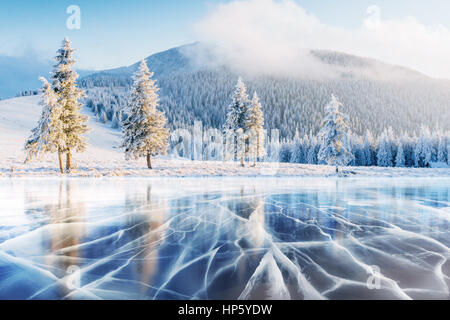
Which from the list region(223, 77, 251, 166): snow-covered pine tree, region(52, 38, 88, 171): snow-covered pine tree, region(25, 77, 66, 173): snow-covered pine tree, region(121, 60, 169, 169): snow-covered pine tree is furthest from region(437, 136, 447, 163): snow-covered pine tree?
region(25, 77, 66, 173): snow-covered pine tree

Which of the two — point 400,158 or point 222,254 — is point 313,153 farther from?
point 222,254

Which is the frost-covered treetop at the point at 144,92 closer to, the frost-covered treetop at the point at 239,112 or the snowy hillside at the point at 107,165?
the snowy hillside at the point at 107,165

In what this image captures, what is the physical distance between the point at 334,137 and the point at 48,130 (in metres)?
32.5

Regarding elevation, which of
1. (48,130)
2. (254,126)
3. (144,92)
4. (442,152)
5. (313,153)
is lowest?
(442,152)

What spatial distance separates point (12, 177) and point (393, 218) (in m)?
26.7

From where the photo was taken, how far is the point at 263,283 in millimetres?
3893

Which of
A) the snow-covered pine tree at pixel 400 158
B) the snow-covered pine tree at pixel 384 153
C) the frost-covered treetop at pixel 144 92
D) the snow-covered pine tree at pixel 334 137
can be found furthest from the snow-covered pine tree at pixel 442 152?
the frost-covered treetop at pixel 144 92

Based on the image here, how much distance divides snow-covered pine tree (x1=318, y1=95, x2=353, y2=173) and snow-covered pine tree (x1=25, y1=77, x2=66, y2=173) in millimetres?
30199

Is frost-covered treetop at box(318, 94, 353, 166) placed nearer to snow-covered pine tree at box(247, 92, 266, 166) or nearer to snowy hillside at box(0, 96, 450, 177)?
snowy hillside at box(0, 96, 450, 177)

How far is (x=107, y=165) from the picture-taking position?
1270 inches

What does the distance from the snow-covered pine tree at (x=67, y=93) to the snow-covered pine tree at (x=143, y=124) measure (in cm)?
488

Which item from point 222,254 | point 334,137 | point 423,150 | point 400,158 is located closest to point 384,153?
point 400,158
